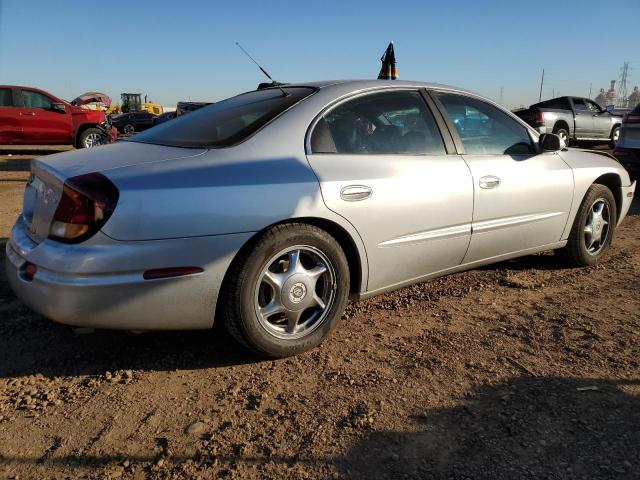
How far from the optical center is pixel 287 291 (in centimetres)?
271

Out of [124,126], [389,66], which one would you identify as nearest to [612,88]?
[124,126]

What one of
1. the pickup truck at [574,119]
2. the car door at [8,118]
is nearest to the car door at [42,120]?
the car door at [8,118]

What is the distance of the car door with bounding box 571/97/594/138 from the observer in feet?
49.6

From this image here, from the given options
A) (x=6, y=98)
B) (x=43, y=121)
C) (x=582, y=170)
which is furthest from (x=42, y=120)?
(x=582, y=170)

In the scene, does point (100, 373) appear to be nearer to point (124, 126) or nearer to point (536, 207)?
point (536, 207)

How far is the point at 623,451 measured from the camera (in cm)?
204

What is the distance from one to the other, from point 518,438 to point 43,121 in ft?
43.7

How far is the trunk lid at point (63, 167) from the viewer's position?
2.49 m

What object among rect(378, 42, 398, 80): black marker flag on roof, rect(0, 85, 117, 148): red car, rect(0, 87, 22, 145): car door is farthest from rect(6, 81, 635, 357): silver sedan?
rect(0, 87, 22, 145): car door

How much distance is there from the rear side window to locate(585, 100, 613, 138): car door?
15.1 metres

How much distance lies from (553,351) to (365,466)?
1421 mm

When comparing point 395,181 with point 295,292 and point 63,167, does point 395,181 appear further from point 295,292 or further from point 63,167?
point 63,167

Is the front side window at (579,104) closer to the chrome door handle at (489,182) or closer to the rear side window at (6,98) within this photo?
the chrome door handle at (489,182)

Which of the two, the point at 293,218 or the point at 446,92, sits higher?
the point at 446,92
